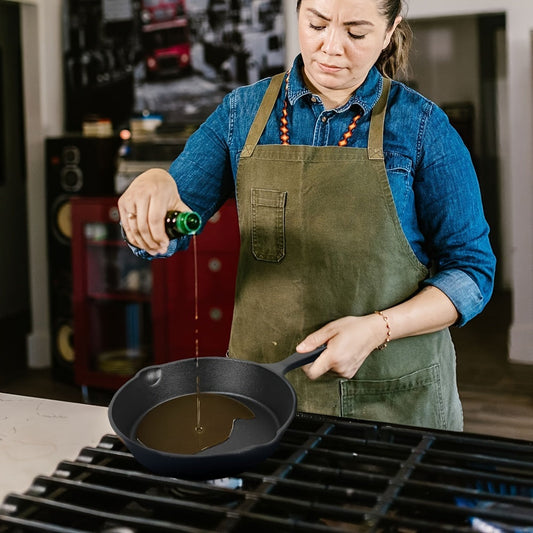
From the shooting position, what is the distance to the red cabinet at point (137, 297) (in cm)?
436

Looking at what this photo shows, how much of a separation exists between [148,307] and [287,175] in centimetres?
305

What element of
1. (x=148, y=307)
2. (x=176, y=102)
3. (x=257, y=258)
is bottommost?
(x=148, y=307)

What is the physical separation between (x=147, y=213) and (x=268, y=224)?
0.41 metres

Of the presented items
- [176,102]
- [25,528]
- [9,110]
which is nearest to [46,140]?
[176,102]

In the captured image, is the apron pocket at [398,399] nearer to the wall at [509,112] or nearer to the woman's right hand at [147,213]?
the woman's right hand at [147,213]

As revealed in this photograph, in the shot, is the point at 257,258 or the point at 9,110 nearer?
the point at 257,258

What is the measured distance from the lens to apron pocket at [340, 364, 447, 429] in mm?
1793

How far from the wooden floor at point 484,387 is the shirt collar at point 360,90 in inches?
96.5

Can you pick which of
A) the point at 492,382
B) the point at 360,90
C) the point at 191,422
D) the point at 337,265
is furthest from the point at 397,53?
the point at 492,382

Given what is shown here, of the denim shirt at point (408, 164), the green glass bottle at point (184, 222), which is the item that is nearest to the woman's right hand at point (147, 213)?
the green glass bottle at point (184, 222)

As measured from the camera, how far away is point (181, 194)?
6.10ft

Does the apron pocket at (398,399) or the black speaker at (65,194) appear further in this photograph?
the black speaker at (65,194)

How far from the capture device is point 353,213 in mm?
1794

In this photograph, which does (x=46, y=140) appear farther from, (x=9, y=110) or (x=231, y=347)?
(x=231, y=347)
